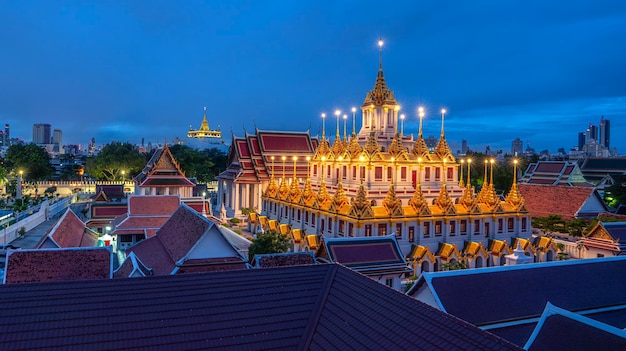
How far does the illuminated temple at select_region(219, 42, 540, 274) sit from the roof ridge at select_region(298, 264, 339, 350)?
1022cm

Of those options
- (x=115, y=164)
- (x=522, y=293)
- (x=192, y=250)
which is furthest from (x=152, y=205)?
(x=115, y=164)

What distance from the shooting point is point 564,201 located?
33750mm

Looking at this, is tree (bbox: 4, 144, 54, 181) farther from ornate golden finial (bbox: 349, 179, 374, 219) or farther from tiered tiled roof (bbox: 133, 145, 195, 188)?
ornate golden finial (bbox: 349, 179, 374, 219)

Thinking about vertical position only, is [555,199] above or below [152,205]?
above

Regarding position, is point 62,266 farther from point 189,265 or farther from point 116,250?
point 116,250

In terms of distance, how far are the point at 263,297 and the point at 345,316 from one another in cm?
159

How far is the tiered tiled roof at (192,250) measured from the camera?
15.6m

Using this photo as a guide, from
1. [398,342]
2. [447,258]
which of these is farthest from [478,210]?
[398,342]

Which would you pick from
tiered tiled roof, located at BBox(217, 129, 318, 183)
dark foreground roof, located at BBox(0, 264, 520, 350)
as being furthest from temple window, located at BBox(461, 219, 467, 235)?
tiered tiled roof, located at BBox(217, 129, 318, 183)

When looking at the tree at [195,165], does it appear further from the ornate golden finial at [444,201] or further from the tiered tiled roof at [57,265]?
the tiered tiled roof at [57,265]

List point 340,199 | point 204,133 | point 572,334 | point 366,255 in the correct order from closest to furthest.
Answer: point 572,334 → point 366,255 → point 340,199 → point 204,133

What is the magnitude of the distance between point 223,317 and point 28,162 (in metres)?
61.7

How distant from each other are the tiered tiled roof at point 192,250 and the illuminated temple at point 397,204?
4939mm

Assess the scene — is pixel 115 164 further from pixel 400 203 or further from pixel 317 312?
pixel 317 312
